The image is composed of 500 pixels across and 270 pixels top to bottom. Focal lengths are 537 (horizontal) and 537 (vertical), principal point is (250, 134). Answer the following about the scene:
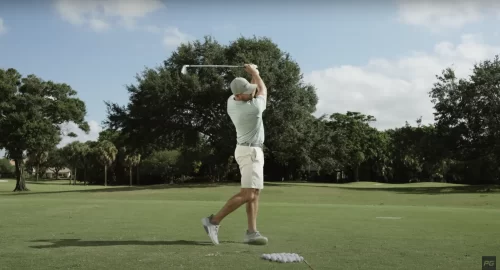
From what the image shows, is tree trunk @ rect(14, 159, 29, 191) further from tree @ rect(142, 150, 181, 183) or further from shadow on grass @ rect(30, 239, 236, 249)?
shadow on grass @ rect(30, 239, 236, 249)

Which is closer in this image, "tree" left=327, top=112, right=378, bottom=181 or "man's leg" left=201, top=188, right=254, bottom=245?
"man's leg" left=201, top=188, right=254, bottom=245

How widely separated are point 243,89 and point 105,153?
281ft

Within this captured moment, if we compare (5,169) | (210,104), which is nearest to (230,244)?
(210,104)

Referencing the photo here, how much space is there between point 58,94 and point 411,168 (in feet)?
197

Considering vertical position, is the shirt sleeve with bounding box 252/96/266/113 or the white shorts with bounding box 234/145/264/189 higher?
the shirt sleeve with bounding box 252/96/266/113

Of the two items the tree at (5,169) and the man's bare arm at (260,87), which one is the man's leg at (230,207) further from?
the tree at (5,169)

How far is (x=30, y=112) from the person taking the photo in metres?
54.5

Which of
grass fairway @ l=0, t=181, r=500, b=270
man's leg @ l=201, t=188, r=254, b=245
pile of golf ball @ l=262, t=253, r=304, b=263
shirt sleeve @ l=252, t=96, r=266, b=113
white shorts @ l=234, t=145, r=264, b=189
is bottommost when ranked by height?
grass fairway @ l=0, t=181, r=500, b=270

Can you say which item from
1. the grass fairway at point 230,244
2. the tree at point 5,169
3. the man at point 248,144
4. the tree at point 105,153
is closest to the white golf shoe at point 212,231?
the man at point 248,144

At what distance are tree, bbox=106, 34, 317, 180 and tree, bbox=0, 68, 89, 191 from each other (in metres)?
5.98

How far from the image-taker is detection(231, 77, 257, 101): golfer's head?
8.69m

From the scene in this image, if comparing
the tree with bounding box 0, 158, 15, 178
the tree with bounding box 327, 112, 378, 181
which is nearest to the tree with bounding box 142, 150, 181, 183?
the tree with bounding box 327, 112, 378, 181

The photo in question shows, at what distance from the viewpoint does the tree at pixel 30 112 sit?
2088 inches

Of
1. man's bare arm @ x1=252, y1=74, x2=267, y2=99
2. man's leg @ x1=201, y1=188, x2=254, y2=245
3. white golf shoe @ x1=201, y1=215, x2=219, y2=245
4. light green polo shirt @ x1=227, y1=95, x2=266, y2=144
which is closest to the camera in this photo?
white golf shoe @ x1=201, y1=215, x2=219, y2=245
